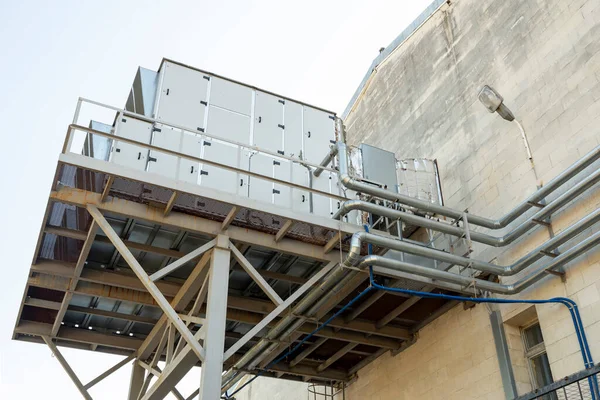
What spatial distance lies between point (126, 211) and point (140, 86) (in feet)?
9.95

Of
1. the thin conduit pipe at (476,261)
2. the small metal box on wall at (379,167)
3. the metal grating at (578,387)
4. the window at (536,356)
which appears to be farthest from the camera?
the small metal box on wall at (379,167)

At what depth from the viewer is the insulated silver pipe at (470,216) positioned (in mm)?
11617

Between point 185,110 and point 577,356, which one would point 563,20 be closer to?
point 577,356

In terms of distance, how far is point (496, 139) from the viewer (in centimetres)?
1475

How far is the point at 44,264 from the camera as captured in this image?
13141 mm

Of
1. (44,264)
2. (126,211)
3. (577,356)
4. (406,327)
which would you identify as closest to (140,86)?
(126,211)

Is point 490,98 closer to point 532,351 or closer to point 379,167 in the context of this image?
point 379,167

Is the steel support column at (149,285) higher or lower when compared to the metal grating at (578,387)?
higher

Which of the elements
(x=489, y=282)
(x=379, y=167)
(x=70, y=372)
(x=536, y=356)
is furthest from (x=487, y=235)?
(x=70, y=372)

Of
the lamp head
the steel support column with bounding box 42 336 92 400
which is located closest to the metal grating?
the lamp head

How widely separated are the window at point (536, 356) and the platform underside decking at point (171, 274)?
7.48 ft

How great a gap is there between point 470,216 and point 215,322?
226 inches

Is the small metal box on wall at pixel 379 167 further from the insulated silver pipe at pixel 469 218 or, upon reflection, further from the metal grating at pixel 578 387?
the metal grating at pixel 578 387

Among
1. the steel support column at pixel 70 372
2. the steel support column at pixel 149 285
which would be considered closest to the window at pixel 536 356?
the steel support column at pixel 149 285
